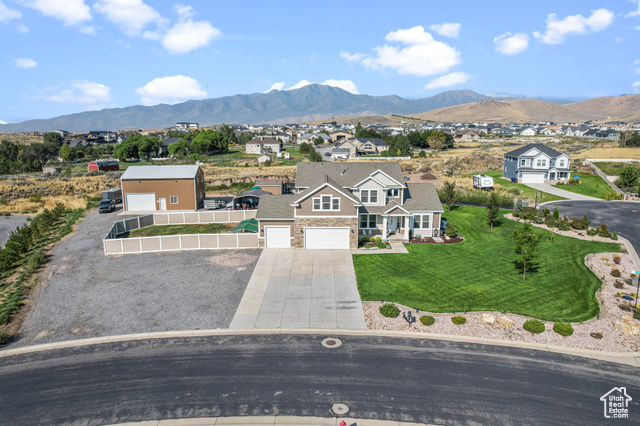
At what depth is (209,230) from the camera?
38.1 metres

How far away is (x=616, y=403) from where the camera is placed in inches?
561

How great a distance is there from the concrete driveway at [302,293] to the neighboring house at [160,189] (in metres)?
19.0

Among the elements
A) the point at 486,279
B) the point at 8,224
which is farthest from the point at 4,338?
the point at 8,224

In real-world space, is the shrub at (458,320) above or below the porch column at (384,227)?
below

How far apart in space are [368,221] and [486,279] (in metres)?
11.4

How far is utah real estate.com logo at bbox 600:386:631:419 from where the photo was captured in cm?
1373

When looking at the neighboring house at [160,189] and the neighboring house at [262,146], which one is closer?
the neighboring house at [160,189]

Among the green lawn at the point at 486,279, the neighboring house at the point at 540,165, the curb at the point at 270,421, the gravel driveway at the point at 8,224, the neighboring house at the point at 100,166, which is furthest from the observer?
the neighboring house at the point at 100,166

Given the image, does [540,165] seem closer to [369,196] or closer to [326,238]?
[369,196]

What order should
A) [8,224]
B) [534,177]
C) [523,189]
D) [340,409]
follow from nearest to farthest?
[340,409] → [8,224] → [523,189] → [534,177]

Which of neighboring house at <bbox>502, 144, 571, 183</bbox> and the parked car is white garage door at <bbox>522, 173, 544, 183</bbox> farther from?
the parked car

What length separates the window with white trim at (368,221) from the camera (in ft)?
114

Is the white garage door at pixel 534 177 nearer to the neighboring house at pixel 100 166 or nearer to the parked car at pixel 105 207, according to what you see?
the parked car at pixel 105 207

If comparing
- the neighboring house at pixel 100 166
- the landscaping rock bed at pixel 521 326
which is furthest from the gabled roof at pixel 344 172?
the neighboring house at pixel 100 166
